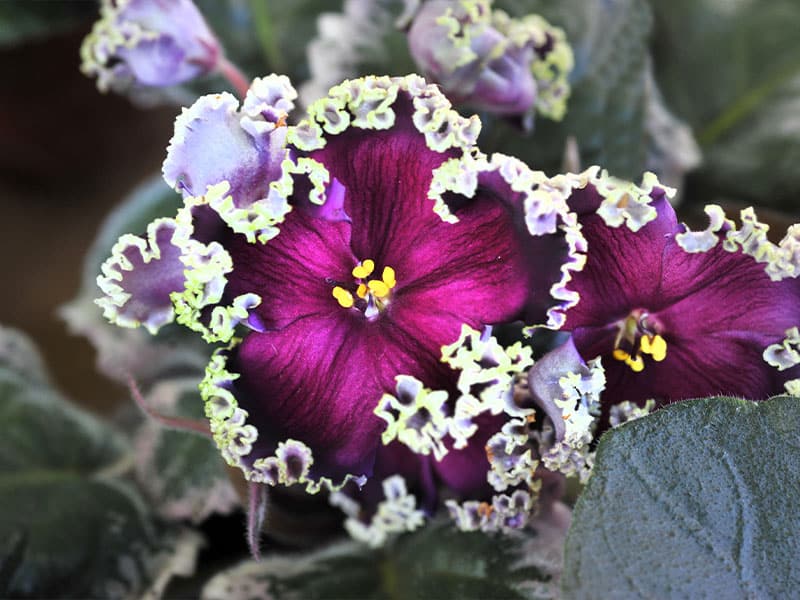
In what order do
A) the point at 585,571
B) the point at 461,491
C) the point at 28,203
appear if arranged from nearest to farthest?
1. the point at 585,571
2. the point at 461,491
3. the point at 28,203

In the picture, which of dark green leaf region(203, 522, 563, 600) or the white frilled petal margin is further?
dark green leaf region(203, 522, 563, 600)

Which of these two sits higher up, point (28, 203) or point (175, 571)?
point (28, 203)

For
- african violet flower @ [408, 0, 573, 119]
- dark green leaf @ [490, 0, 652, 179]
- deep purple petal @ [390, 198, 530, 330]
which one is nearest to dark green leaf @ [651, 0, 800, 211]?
dark green leaf @ [490, 0, 652, 179]

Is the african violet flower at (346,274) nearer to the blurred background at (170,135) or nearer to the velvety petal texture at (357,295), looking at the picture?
the velvety petal texture at (357,295)

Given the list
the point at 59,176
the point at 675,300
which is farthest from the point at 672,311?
the point at 59,176

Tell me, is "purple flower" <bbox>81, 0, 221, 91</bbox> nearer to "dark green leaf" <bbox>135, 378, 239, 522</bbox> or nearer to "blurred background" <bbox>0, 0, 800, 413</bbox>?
"blurred background" <bbox>0, 0, 800, 413</bbox>

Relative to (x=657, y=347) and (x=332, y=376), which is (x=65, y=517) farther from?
(x=657, y=347)

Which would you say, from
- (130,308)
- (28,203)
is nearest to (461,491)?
(130,308)

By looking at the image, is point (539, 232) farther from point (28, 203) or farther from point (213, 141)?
point (28, 203)
